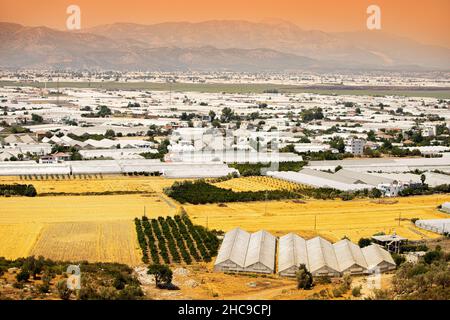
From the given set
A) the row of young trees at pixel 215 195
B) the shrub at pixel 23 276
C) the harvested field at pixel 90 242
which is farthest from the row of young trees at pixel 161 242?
the row of young trees at pixel 215 195

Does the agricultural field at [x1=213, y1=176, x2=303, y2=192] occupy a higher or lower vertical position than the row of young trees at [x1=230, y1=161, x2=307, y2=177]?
lower

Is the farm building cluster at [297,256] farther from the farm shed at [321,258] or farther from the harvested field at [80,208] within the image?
the harvested field at [80,208]

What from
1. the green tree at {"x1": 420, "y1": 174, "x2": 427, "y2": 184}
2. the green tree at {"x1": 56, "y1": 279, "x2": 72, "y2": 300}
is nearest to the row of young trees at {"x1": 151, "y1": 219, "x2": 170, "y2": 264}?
the green tree at {"x1": 56, "y1": 279, "x2": 72, "y2": 300}

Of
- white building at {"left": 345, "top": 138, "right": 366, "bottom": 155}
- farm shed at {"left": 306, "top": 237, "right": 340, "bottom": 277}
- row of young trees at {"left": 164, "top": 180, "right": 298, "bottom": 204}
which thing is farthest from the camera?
white building at {"left": 345, "top": 138, "right": 366, "bottom": 155}

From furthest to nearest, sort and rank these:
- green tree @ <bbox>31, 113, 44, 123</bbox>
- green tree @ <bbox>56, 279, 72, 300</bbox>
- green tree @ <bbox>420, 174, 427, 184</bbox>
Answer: green tree @ <bbox>31, 113, 44, 123</bbox> → green tree @ <bbox>420, 174, 427, 184</bbox> → green tree @ <bbox>56, 279, 72, 300</bbox>

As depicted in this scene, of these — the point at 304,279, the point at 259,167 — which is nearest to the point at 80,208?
the point at 304,279

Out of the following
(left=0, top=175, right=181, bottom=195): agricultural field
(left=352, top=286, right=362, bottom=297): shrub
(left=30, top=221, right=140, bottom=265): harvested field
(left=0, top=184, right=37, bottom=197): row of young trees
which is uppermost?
(left=352, top=286, right=362, bottom=297): shrub

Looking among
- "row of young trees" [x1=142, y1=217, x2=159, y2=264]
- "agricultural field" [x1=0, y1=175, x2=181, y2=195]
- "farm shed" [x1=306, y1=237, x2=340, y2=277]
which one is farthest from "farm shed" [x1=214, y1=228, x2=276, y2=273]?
"agricultural field" [x1=0, y1=175, x2=181, y2=195]

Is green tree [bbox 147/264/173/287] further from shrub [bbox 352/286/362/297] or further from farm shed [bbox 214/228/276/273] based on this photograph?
shrub [bbox 352/286/362/297]

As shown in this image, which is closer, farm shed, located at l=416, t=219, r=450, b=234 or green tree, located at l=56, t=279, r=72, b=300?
green tree, located at l=56, t=279, r=72, b=300
